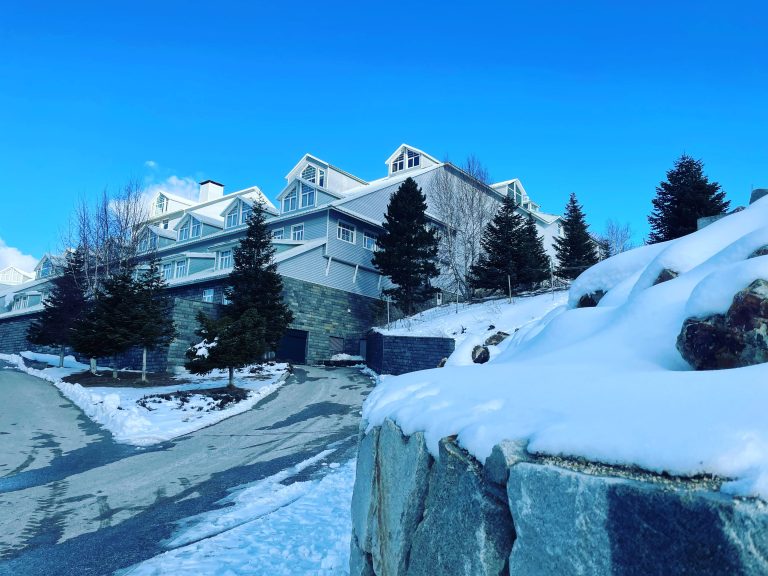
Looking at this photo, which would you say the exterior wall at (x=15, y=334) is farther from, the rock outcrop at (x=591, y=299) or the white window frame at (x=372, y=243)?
the rock outcrop at (x=591, y=299)

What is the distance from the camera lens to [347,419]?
1234cm

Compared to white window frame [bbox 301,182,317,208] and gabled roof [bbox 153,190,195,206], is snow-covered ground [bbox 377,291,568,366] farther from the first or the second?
gabled roof [bbox 153,190,195,206]

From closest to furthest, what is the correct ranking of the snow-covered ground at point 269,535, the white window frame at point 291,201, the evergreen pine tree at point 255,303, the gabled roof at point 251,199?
the snow-covered ground at point 269,535
the evergreen pine tree at point 255,303
the white window frame at point 291,201
the gabled roof at point 251,199

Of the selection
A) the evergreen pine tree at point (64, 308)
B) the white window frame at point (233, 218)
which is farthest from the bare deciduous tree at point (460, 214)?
the evergreen pine tree at point (64, 308)

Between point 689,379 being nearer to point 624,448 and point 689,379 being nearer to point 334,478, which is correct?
point 624,448

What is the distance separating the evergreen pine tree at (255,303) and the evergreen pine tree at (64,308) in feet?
27.3

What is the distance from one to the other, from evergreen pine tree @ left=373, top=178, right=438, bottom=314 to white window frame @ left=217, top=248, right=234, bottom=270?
31.4 ft

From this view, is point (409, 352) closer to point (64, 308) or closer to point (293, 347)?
point (293, 347)

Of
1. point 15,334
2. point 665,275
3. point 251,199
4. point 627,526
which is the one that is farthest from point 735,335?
point 15,334

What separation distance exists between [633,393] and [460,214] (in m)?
30.8

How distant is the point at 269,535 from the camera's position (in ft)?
16.6

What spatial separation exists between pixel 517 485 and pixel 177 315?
25017mm

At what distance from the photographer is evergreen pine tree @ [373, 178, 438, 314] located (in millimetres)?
27375

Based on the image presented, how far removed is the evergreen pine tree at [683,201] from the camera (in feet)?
70.0
